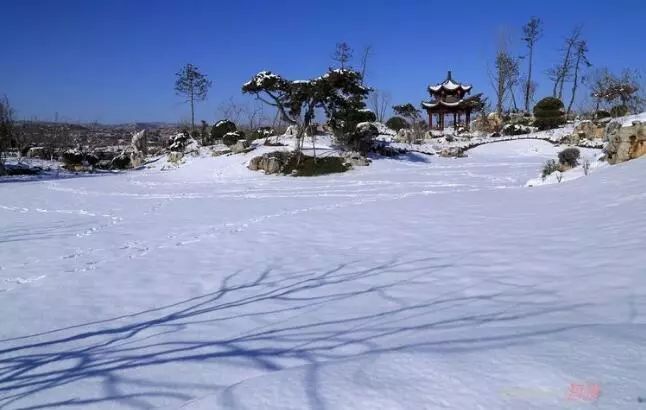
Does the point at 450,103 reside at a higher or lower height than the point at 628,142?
higher

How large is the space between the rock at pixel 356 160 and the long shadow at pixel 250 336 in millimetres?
13442

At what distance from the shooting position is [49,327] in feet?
11.7

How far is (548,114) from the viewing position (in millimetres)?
28031

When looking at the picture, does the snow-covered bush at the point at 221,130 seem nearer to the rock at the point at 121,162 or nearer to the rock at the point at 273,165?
the rock at the point at 121,162

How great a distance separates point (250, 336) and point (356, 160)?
14.8m

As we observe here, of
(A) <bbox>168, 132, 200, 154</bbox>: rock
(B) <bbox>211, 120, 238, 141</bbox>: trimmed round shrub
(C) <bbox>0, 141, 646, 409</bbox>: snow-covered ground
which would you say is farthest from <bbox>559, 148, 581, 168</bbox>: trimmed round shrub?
(B) <bbox>211, 120, 238, 141</bbox>: trimmed round shrub

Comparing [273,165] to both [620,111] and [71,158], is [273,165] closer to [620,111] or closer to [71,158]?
[71,158]

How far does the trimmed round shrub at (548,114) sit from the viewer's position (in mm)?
28062

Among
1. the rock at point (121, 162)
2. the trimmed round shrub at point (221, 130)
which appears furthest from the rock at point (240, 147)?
the rock at point (121, 162)

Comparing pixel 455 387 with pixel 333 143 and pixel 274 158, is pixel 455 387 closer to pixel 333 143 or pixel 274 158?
pixel 274 158

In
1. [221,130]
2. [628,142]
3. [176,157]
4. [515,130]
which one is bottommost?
[628,142]

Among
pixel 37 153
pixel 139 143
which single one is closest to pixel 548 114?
pixel 139 143

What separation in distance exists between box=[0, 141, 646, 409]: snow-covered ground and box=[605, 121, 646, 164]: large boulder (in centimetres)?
111

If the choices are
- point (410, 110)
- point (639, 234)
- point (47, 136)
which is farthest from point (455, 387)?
point (47, 136)
